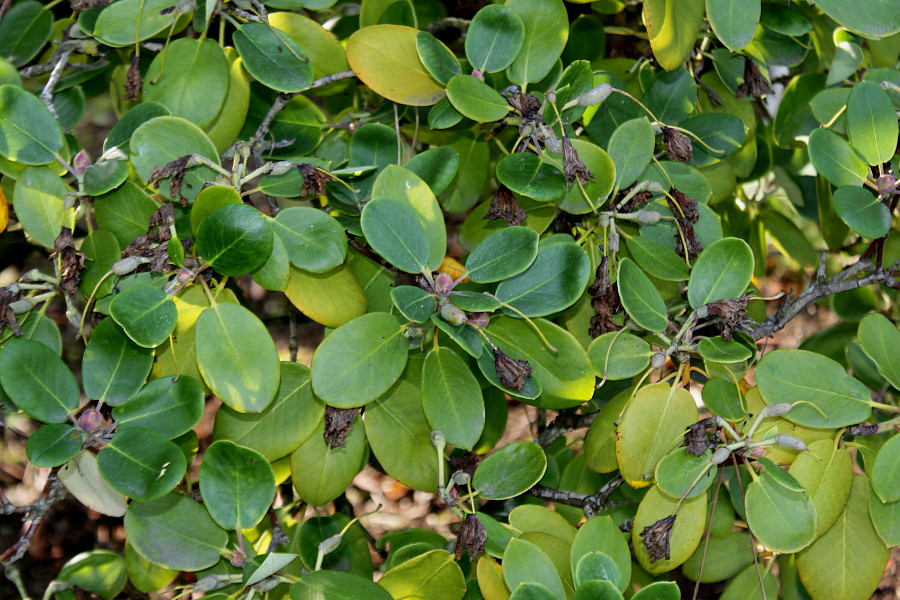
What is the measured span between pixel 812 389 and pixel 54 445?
0.94 metres

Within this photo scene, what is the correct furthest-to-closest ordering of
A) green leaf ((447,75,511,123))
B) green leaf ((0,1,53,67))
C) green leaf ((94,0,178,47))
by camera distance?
green leaf ((0,1,53,67)) → green leaf ((94,0,178,47)) → green leaf ((447,75,511,123))

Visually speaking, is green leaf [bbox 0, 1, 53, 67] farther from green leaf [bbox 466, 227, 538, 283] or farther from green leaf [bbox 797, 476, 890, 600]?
green leaf [bbox 797, 476, 890, 600]

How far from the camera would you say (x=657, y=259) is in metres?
1.04

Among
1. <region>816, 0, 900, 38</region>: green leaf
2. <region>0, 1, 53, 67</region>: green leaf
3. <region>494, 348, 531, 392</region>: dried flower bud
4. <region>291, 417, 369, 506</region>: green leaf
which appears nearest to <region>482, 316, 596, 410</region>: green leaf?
<region>494, 348, 531, 392</region>: dried flower bud

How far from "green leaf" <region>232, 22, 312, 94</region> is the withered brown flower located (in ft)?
1.01

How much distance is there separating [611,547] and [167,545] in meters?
0.56

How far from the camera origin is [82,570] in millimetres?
1250

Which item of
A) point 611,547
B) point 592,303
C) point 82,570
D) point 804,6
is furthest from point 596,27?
point 82,570

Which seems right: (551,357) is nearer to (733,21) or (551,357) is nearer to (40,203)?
(733,21)

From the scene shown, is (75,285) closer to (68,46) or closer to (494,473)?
(68,46)

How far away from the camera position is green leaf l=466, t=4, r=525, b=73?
102 centimetres

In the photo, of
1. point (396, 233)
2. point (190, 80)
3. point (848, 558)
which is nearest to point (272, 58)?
point (190, 80)

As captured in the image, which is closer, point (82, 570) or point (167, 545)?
point (167, 545)

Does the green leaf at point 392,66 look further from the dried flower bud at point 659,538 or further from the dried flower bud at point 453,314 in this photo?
the dried flower bud at point 659,538
